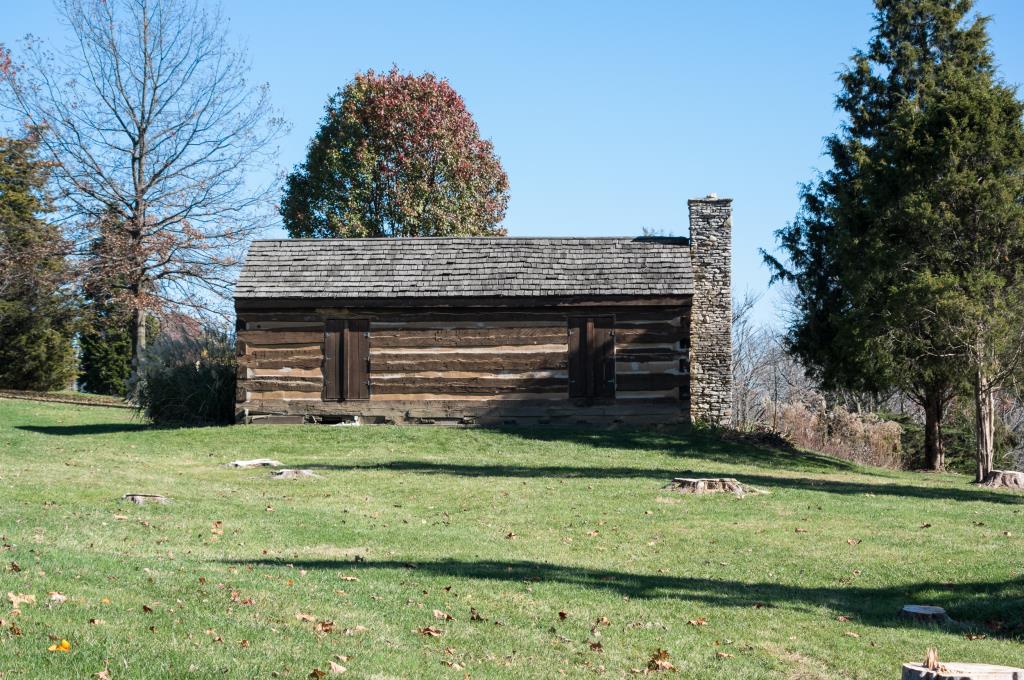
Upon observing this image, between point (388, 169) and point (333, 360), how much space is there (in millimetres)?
18456

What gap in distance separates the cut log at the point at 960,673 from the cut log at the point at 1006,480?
16216 millimetres

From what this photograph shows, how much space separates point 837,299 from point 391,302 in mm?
12206

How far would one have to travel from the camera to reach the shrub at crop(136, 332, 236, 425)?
26.9m

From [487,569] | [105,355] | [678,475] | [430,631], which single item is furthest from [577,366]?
Result: [105,355]

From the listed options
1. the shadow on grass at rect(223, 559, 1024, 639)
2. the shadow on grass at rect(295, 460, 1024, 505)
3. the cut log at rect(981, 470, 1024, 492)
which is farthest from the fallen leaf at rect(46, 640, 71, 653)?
the cut log at rect(981, 470, 1024, 492)

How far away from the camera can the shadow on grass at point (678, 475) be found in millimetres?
18141

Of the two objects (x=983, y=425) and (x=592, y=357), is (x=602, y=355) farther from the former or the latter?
(x=983, y=425)

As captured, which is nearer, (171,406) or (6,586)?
(6,586)

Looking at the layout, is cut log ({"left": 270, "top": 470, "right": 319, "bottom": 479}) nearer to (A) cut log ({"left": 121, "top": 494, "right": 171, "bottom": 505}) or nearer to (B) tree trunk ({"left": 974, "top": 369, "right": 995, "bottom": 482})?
(A) cut log ({"left": 121, "top": 494, "right": 171, "bottom": 505})

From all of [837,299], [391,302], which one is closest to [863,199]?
[837,299]

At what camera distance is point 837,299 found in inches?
1140

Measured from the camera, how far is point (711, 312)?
94.4ft

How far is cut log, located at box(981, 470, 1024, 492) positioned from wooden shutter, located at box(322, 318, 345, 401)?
14851mm

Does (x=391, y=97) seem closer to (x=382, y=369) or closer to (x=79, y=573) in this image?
(x=382, y=369)
